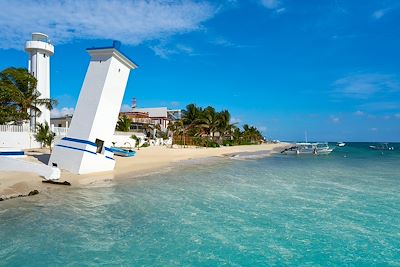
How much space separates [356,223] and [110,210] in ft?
27.1

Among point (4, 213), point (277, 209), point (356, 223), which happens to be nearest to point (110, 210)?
point (4, 213)

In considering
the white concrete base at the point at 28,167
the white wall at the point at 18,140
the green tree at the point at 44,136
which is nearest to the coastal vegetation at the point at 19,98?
the white wall at the point at 18,140

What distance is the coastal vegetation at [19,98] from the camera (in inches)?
1025

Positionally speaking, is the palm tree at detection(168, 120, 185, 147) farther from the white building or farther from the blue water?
the blue water

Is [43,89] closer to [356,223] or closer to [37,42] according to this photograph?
[37,42]

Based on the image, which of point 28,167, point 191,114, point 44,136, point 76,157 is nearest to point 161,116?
point 191,114

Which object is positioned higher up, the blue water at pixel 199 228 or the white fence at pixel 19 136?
the white fence at pixel 19 136

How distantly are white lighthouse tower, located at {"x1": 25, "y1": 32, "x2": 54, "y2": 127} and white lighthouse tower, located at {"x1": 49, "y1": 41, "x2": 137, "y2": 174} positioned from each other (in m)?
15.0

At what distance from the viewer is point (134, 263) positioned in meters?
6.73

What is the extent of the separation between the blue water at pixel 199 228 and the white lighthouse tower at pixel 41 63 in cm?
2071

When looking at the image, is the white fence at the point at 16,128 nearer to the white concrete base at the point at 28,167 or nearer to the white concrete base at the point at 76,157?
the white concrete base at the point at 76,157

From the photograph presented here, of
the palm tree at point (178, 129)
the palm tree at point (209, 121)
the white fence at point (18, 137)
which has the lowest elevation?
the white fence at point (18, 137)

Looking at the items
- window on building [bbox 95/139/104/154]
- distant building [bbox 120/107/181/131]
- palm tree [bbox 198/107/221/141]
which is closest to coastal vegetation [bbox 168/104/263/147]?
palm tree [bbox 198/107/221/141]

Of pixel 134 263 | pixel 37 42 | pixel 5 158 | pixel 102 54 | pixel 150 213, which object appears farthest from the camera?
pixel 37 42
